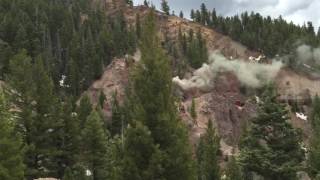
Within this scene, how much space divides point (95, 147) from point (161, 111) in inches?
1287

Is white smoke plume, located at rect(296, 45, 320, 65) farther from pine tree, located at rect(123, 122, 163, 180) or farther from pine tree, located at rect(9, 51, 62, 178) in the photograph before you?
pine tree, located at rect(123, 122, 163, 180)

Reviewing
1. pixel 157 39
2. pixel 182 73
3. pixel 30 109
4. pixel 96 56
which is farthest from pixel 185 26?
pixel 157 39

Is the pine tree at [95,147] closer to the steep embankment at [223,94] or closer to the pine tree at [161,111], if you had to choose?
the pine tree at [161,111]

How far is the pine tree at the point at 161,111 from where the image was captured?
23.9m

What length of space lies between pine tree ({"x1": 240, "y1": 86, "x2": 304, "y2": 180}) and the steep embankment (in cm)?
6806

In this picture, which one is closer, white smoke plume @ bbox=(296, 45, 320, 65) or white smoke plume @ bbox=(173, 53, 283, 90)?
white smoke plume @ bbox=(173, 53, 283, 90)

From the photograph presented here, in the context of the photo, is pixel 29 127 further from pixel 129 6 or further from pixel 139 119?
pixel 129 6

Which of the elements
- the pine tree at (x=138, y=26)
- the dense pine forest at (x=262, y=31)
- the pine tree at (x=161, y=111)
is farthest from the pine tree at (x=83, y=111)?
the dense pine forest at (x=262, y=31)

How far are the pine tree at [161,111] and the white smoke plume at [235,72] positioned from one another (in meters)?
110

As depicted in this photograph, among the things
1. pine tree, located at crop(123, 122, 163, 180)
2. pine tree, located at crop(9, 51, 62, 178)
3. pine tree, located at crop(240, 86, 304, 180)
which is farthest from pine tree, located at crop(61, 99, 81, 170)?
pine tree, located at crop(123, 122, 163, 180)

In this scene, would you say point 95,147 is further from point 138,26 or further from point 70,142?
point 138,26

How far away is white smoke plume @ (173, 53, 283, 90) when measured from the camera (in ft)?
457

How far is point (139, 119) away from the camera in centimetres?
2428

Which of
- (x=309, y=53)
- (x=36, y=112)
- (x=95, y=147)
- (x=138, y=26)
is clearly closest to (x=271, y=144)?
(x=36, y=112)
